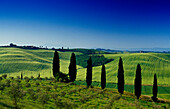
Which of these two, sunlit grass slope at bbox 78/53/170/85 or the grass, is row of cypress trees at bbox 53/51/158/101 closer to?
the grass

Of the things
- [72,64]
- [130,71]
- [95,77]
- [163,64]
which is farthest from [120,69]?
[163,64]

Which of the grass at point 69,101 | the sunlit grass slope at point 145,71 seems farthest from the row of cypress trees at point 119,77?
the sunlit grass slope at point 145,71

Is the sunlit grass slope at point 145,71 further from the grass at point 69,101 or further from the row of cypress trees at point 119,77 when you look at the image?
the grass at point 69,101

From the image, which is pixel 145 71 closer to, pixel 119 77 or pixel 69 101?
pixel 119 77

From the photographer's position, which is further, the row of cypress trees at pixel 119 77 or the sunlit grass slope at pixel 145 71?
the sunlit grass slope at pixel 145 71

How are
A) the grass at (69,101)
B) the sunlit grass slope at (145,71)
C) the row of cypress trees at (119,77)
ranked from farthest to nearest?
the sunlit grass slope at (145,71)
the row of cypress trees at (119,77)
the grass at (69,101)

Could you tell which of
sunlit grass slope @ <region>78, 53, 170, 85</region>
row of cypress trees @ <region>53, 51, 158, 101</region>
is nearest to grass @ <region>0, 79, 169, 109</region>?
row of cypress trees @ <region>53, 51, 158, 101</region>

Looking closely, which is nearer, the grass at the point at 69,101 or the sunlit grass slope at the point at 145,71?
the grass at the point at 69,101

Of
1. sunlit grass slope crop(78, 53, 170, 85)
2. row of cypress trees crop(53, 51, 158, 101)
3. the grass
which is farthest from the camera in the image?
sunlit grass slope crop(78, 53, 170, 85)

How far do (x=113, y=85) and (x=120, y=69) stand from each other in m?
47.7

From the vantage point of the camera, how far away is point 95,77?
149500 millimetres

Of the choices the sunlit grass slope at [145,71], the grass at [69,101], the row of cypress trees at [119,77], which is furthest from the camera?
the sunlit grass slope at [145,71]

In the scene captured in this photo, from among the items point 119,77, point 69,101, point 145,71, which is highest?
point 69,101

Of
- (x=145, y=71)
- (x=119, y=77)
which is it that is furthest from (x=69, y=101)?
(x=145, y=71)
